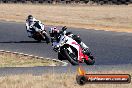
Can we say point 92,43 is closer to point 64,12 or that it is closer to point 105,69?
point 105,69

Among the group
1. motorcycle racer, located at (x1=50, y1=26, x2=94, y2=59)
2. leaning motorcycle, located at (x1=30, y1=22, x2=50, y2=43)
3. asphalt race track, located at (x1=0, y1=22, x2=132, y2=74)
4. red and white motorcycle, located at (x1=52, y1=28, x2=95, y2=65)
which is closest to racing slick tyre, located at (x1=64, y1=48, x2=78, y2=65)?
red and white motorcycle, located at (x1=52, y1=28, x2=95, y2=65)

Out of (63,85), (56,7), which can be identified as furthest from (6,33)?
(56,7)

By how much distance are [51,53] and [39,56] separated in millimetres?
1072

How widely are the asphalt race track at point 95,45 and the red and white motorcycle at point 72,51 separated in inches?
93.2

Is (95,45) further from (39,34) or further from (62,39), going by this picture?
(62,39)

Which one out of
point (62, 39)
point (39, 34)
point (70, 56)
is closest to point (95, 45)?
point (39, 34)

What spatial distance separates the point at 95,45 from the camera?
26406 mm

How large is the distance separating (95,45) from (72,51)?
8195 millimetres

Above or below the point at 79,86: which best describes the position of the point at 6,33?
below

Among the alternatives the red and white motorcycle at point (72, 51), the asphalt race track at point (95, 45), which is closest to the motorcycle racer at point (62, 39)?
the red and white motorcycle at point (72, 51)

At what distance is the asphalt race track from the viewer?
22.4 meters

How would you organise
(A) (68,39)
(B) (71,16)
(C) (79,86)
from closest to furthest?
(C) (79,86) < (A) (68,39) < (B) (71,16)

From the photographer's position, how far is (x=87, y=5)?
59.2 metres

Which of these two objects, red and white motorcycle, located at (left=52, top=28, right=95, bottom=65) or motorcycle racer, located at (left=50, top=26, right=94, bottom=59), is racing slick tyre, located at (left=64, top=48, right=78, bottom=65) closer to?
red and white motorcycle, located at (left=52, top=28, right=95, bottom=65)
